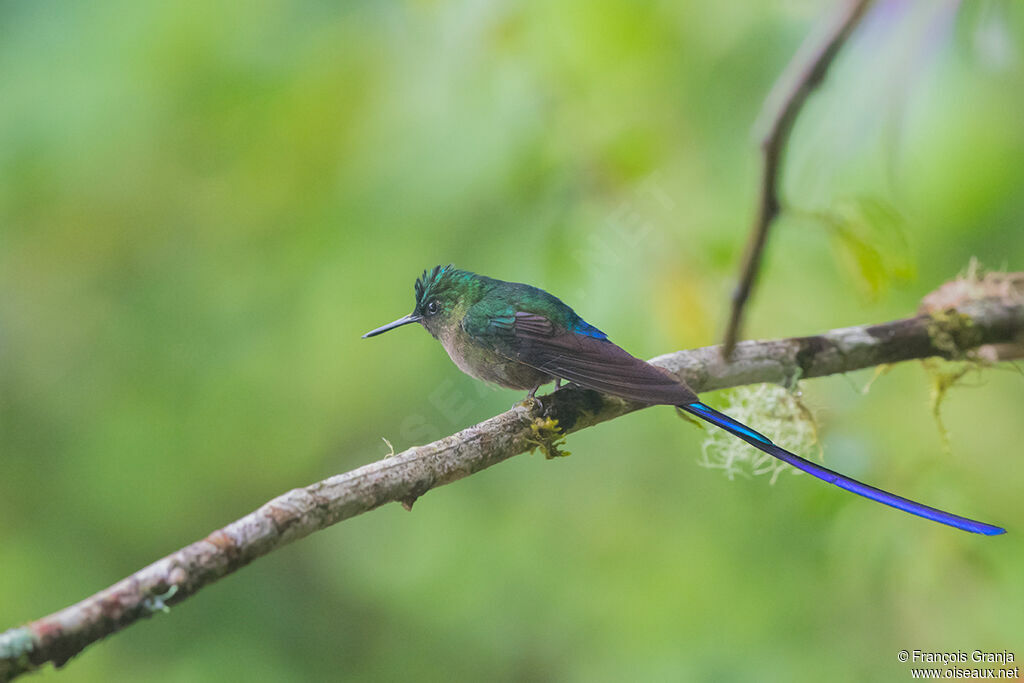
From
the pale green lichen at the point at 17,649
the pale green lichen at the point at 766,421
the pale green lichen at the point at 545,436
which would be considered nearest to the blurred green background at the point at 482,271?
the pale green lichen at the point at 766,421

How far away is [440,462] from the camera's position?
1.52m

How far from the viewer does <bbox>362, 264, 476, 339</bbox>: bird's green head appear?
1963 mm

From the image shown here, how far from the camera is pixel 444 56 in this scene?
2877 mm

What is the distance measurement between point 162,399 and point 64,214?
33.4 inches

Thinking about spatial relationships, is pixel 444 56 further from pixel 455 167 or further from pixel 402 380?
pixel 402 380

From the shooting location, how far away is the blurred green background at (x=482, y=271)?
2832 millimetres

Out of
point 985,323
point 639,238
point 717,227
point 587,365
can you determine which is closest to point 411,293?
point 639,238

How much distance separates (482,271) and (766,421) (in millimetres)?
1022

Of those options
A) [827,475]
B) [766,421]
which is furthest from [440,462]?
[766,421]

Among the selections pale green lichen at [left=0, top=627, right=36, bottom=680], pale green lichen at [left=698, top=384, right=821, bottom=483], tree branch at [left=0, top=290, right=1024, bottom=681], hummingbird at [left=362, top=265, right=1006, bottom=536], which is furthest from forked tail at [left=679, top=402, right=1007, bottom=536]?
pale green lichen at [left=0, top=627, right=36, bottom=680]

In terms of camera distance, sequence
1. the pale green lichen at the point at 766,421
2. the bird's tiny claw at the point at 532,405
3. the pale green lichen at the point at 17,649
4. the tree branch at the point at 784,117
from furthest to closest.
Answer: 1. the pale green lichen at the point at 766,421
2. the bird's tiny claw at the point at 532,405
3. the tree branch at the point at 784,117
4. the pale green lichen at the point at 17,649

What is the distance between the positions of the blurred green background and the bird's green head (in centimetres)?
59

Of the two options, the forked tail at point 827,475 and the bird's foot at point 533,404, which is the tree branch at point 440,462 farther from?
the forked tail at point 827,475

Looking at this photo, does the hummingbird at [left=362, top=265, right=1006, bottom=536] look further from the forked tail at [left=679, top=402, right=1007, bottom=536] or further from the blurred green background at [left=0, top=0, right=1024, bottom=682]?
the blurred green background at [left=0, top=0, right=1024, bottom=682]
